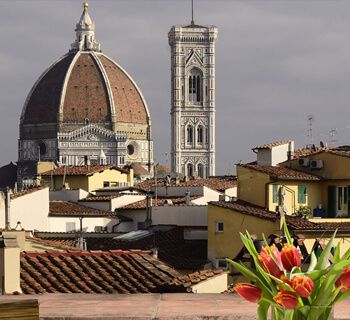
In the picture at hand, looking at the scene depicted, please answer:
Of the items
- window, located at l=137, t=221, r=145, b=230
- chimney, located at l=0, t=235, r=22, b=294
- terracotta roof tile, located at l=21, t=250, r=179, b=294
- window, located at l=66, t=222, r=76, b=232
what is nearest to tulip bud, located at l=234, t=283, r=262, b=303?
chimney, located at l=0, t=235, r=22, b=294

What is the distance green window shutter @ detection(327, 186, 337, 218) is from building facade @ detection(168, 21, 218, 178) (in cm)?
11785

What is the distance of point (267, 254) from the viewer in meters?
4.11

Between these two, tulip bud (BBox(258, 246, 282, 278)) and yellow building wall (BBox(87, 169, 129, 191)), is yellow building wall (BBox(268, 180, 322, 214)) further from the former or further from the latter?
tulip bud (BBox(258, 246, 282, 278))

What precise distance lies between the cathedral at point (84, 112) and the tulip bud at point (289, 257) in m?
144

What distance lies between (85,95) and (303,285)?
150m

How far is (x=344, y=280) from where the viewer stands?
4062mm

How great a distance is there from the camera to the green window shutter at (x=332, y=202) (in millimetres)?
29250

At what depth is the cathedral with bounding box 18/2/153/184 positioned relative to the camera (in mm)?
149375

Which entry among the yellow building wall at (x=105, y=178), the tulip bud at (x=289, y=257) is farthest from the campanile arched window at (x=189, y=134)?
the tulip bud at (x=289, y=257)

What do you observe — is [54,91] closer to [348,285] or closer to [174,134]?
[174,134]

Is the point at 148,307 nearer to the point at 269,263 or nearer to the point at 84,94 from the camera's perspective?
the point at 269,263

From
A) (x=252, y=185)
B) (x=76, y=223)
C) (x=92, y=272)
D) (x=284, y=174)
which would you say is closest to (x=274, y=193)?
(x=284, y=174)

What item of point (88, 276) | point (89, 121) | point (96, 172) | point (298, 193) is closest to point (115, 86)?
point (89, 121)

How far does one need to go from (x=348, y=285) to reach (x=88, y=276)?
9326mm
